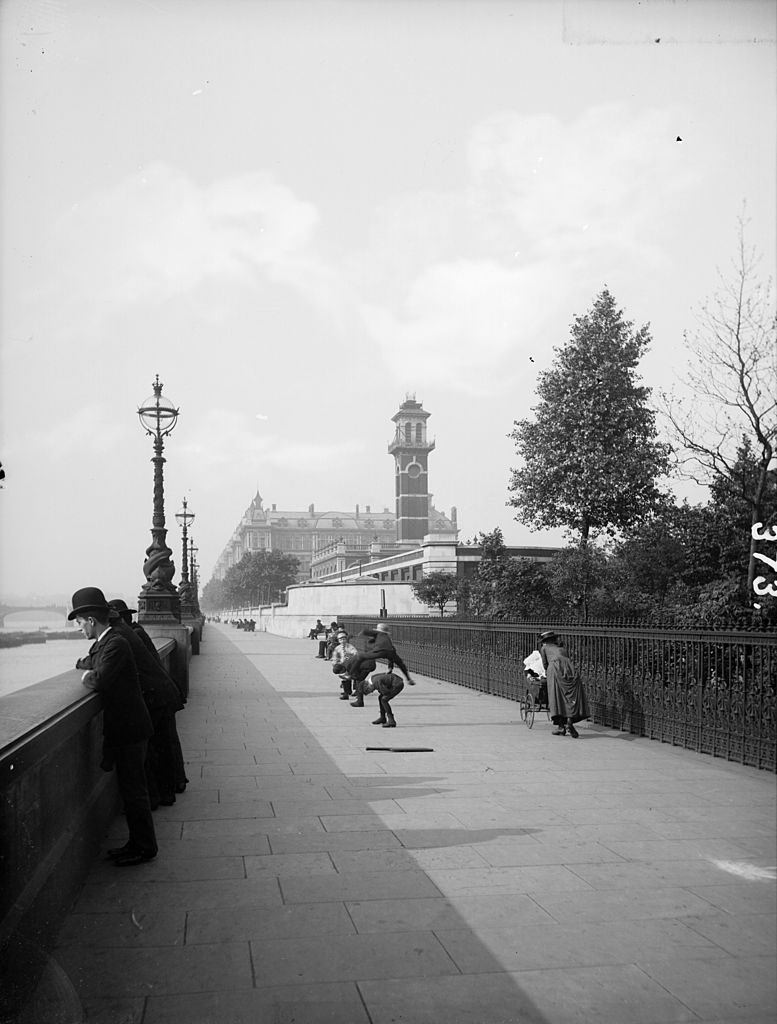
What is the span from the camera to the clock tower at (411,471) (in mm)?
120562

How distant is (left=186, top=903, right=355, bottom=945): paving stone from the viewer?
4555 mm

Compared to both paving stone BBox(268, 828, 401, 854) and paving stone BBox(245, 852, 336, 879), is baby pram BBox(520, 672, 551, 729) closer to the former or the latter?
paving stone BBox(268, 828, 401, 854)

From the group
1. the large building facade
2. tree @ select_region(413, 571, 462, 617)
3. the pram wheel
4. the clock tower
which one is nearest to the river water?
the pram wheel

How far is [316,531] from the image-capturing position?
6939 inches

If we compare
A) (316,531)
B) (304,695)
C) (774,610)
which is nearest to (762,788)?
(774,610)

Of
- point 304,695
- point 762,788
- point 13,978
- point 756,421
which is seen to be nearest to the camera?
point 13,978

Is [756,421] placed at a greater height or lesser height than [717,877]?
greater

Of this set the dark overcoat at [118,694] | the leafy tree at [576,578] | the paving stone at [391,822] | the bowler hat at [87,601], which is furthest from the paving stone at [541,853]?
the leafy tree at [576,578]

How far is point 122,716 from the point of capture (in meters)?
5.71

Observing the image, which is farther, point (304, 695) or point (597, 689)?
point (304, 695)

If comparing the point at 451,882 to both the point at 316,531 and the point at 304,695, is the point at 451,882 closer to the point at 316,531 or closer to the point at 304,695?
the point at 304,695

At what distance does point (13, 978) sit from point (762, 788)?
6.77 metres

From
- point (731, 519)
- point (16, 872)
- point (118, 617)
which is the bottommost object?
point (16, 872)

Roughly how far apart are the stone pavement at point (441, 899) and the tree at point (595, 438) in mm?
19274
